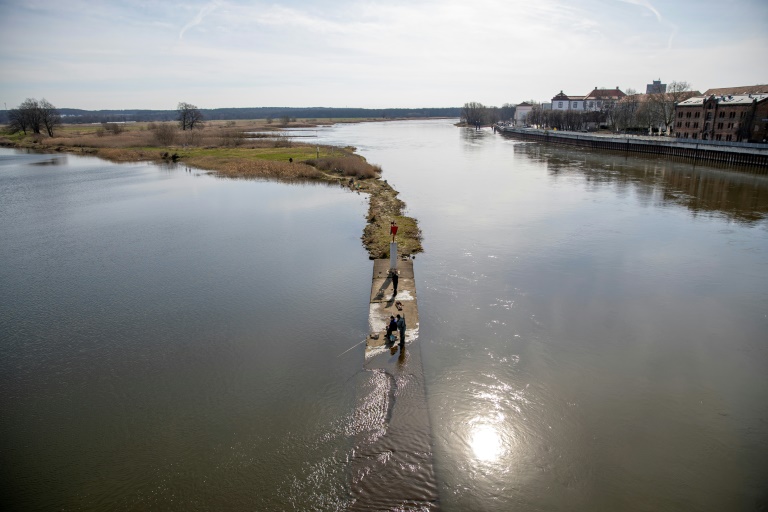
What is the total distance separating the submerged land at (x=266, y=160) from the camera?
104 ft

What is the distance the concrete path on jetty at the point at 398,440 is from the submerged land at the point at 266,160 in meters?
9.69

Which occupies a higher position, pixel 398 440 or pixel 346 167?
pixel 346 167

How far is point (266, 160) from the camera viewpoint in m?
63.1

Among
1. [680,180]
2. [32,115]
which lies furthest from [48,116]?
[680,180]

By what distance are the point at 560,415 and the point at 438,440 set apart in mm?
3525

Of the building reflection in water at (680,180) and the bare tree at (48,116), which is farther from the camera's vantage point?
the bare tree at (48,116)

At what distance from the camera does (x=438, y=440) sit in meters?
12.3

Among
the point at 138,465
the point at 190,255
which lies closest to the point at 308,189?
the point at 190,255

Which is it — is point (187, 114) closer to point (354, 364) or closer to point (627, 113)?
point (627, 113)

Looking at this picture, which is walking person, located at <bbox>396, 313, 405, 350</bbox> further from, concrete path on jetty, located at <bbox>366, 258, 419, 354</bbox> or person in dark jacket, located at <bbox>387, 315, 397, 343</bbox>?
concrete path on jetty, located at <bbox>366, 258, 419, 354</bbox>

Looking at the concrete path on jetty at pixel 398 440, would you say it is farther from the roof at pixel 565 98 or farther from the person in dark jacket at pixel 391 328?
the roof at pixel 565 98

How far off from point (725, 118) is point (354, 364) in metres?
80.0

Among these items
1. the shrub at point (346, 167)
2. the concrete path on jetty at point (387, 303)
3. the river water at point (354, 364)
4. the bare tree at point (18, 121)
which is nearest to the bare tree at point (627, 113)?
the shrub at point (346, 167)

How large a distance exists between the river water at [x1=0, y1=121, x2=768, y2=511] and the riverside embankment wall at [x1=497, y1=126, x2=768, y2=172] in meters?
33.5
